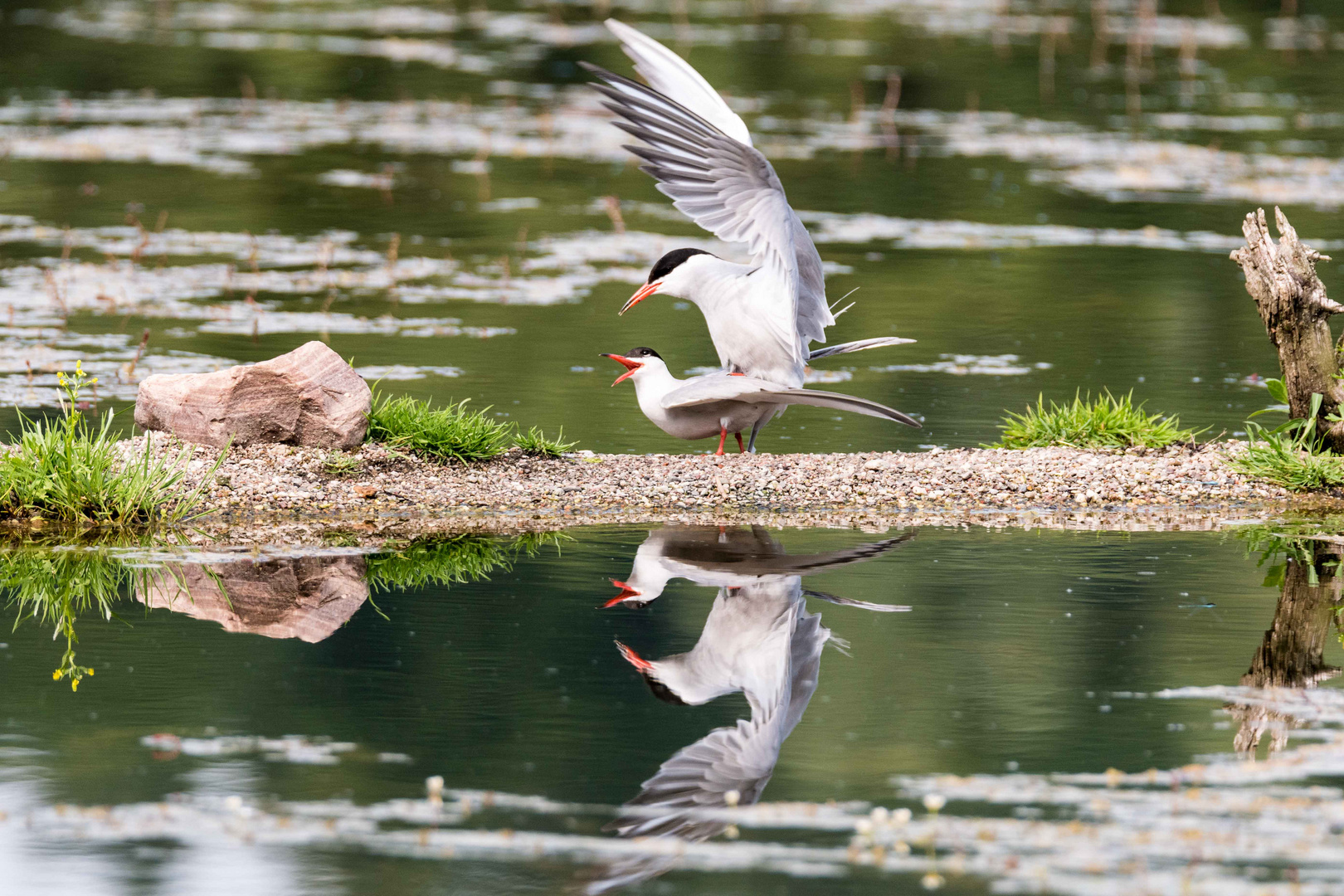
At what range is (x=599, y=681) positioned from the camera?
6.77 m

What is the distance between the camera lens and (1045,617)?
7.61 meters

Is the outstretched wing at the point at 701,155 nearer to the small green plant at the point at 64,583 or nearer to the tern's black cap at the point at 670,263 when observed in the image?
the tern's black cap at the point at 670,263

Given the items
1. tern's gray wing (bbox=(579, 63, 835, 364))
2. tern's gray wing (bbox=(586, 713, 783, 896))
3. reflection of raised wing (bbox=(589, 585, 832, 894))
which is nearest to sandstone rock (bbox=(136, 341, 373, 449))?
tern's gray wing (bbox=(579, 63, 835, 364))

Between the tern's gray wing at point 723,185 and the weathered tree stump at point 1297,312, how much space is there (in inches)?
96.1

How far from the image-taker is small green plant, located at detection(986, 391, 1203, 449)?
423 inches

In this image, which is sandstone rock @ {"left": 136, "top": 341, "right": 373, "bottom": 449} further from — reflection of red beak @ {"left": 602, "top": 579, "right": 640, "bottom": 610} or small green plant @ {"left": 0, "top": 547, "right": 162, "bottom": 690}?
reflection of red beak @ {"left": 602, "top": 579, "right": 640, "bottom": 610}

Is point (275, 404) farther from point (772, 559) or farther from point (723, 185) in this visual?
point (772, 559)

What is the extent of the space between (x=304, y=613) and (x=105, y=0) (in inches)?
1290

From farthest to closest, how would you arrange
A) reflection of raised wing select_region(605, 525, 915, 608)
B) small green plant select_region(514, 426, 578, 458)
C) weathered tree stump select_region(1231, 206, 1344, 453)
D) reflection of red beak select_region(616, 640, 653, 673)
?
small green plant select_region(514, 426, 578, 458)
weathered tree stump select_region(1231, 206, 1344, 453)
reflection of raised wing select_region(605, 525, 915, 608)
reflection of red beak select_region(616, 640, 653, 673)

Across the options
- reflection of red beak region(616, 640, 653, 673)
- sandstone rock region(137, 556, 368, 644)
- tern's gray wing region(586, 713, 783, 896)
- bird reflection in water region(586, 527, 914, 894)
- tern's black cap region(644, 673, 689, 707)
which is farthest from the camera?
sandstone rock region(137, 556, 368, 644)

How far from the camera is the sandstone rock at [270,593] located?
7457 millimetres

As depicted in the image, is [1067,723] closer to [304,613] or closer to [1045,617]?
[1045,617]

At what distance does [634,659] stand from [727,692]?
0.48m

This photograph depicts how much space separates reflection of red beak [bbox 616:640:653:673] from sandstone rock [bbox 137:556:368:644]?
1148 mm
